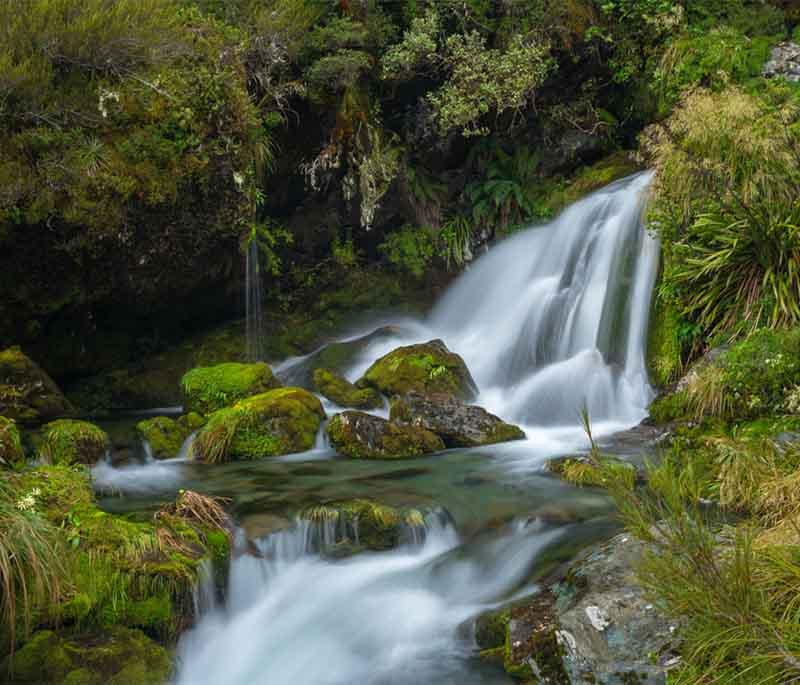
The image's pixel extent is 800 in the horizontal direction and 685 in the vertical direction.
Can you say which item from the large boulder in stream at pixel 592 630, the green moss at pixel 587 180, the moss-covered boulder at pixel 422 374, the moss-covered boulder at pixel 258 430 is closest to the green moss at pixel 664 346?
the moss-covered boulder at pixel 422 374

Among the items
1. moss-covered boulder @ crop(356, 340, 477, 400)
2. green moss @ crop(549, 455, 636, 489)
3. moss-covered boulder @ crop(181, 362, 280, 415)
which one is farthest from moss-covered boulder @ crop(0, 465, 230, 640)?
moss-covered boulder @ crop(356, 340, 477, 400)

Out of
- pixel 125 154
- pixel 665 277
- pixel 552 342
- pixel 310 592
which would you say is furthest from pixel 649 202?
pixel 310 592

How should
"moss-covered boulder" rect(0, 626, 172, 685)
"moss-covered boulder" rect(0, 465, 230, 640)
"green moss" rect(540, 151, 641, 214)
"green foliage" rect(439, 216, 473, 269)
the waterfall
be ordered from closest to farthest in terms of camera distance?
1. "moss-covered boulder" rect(0, 626, 172, 685)
2. "moss-covered boulder" rect(0, 465, 230, 640)
3. the waterfall
4. "green moss" rect(540, 151, 641, 214)
5. "green foliage" rect(439, 216, 473, 269)

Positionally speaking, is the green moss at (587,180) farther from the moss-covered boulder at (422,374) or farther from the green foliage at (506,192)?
the moss-covered boulder at (422,374)

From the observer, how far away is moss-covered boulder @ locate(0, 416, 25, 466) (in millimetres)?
6512

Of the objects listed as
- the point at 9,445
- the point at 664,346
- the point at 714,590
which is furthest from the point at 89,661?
the point at 664,346

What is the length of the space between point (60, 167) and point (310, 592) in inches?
249

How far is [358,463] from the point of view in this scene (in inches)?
344

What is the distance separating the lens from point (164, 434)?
9562mm

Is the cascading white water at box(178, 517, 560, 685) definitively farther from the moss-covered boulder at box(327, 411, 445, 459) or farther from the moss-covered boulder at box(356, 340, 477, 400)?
the moss-covered boulder at box(356, 340, 477, 400)

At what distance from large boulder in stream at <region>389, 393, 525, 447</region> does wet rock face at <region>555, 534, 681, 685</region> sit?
4.45m

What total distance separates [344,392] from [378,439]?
2.01 meters

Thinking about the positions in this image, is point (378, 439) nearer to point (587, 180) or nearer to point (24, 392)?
point (24, 392)

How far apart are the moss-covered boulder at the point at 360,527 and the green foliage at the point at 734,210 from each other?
4771mm
